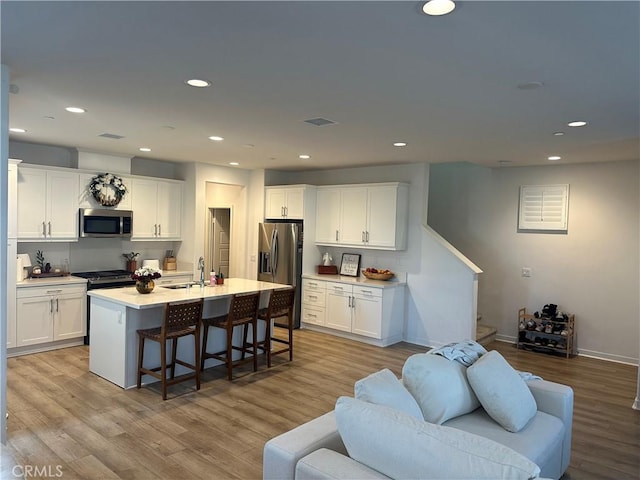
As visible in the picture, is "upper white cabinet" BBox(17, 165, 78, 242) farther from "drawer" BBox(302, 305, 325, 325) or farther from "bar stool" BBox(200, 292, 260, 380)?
"drawer" BBox(302, 305, 325, 325)

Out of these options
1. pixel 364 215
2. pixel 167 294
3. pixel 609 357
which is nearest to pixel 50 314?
pixel 167 294

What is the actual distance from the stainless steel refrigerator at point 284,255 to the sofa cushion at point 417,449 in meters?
5.27

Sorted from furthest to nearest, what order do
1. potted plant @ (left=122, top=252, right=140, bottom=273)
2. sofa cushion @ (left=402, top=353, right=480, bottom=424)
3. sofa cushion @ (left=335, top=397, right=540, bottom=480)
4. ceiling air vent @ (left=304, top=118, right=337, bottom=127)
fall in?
potted plant @ (left=122, top=252, right=140, bottom=273)
ceiling air vent @ (left=304, top=118, right=337, bottom=127)
sofa cushion @ (left=402, top=353, right=480, bottom=424)
sofa cushion @ (left=335, top=397, right=540, bottom=480)

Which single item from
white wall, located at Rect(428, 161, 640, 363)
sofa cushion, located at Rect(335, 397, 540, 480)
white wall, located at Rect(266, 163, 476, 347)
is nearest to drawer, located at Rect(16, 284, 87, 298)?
white wall, located at Rect(266, 163, 476, 347)

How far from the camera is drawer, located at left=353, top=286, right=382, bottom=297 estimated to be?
20.6 ft

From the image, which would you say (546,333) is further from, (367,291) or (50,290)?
(50,290)

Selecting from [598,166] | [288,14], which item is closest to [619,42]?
[288,14]

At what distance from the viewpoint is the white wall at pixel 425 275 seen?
241 inches

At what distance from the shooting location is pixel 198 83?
118 inches

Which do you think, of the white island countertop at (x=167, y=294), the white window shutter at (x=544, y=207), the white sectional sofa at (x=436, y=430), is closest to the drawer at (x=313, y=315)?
the white island countertop at (x=167, y=294)

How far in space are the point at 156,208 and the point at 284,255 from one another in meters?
2.11

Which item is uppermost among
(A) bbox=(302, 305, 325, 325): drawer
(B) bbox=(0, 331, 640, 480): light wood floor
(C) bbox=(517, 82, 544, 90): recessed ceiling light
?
(C) bbox=(517, 82, 544, 90): recessed ceiling light

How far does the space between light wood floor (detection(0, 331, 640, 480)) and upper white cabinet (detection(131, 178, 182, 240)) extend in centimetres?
194

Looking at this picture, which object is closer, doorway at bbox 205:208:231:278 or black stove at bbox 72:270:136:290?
→ black stove at bbox 72:270:136:290
